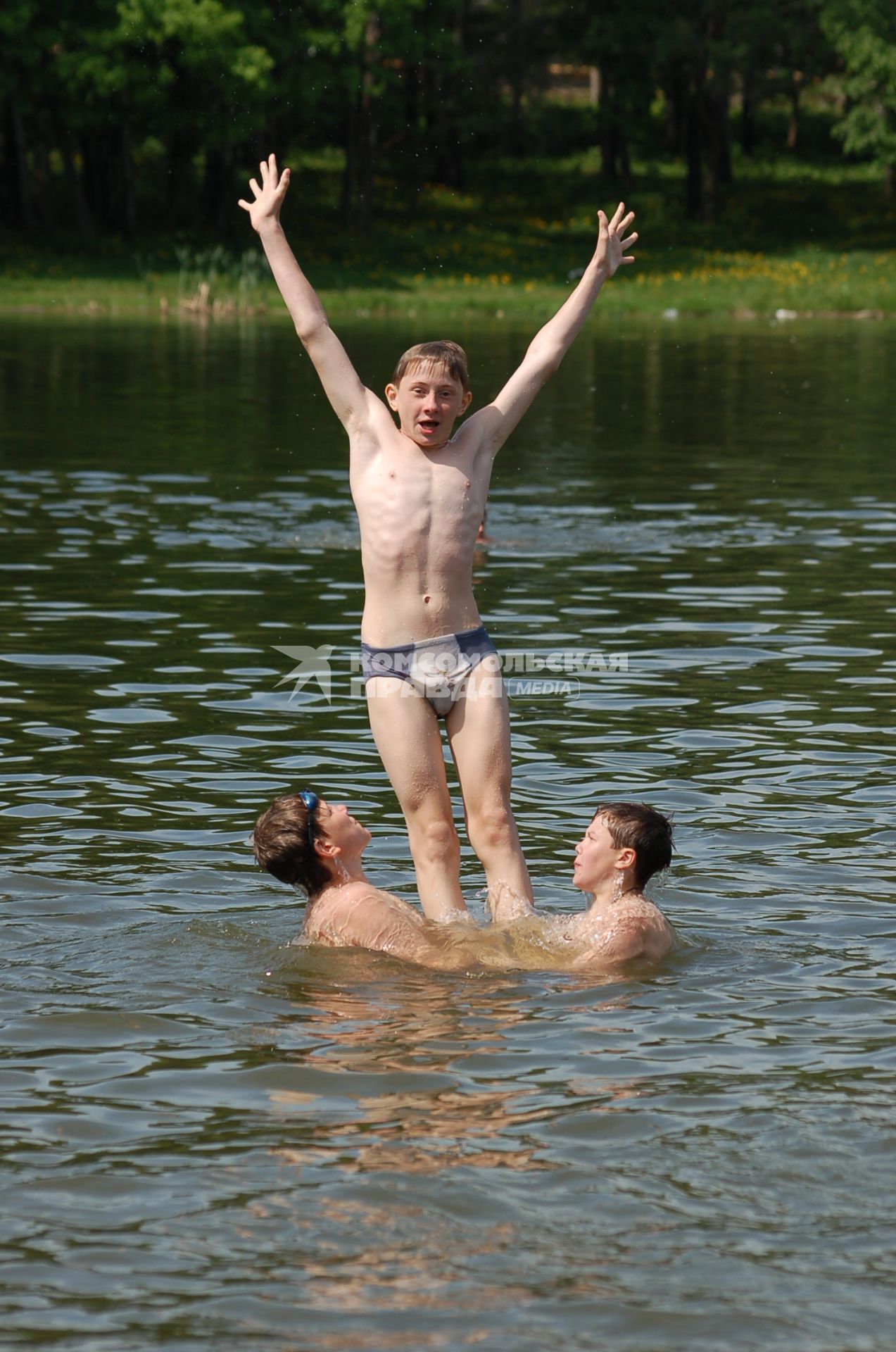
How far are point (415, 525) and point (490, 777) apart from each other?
3.44 feet

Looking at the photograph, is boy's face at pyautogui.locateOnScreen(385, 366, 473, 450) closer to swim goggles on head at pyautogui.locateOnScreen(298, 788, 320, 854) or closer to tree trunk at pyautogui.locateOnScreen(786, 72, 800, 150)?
swim goggles on head at pyautogui.locateOnScreen(298, 788, 320, 854)

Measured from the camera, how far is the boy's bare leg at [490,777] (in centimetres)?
782

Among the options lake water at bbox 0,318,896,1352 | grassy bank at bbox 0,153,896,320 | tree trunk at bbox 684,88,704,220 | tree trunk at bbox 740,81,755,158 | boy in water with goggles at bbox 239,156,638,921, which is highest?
tree trunk at bbox 740,81,755,158

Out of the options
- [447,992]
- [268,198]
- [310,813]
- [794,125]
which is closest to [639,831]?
[447,992]

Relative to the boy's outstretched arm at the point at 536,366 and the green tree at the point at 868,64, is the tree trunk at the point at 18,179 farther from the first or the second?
the boy's outstretched arm at the point at 536,366

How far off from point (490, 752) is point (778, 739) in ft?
13.4

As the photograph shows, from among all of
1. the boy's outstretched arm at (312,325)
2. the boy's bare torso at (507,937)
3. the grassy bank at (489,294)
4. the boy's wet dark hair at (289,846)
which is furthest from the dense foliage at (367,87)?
the boy's bare torso at (507,937)

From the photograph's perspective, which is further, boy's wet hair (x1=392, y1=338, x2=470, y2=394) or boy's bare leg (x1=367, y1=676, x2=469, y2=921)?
boy's bare leg (x1=367, y1=676, x2=469, y2=921)

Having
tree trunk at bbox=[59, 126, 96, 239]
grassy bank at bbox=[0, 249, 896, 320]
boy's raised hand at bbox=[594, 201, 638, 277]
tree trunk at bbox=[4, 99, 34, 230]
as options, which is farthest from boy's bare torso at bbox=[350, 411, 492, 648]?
tree trunk at bbox=[4, 99, 34, 230]

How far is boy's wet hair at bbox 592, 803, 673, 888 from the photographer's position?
8.09m

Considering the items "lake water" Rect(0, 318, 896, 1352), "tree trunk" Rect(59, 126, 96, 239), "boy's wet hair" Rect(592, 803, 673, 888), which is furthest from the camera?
"tree trunk" Rect(59, 126, 96, 239)

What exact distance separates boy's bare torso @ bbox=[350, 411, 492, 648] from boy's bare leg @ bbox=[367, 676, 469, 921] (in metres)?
0.25

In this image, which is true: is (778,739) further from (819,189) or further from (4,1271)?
(819,189)

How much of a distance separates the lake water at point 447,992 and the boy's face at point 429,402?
213 cm
